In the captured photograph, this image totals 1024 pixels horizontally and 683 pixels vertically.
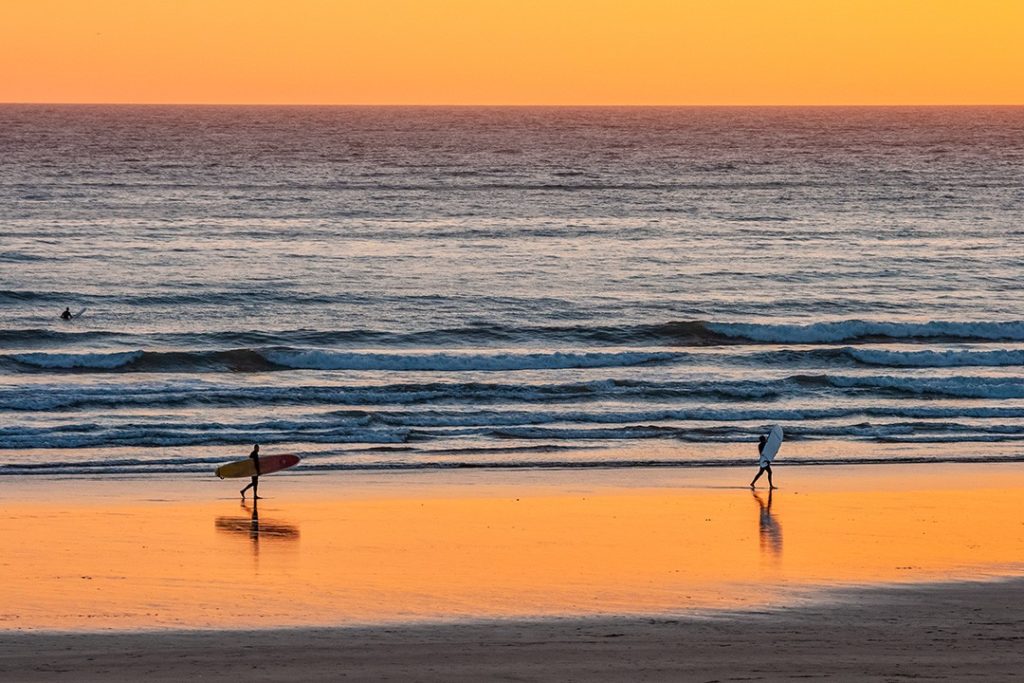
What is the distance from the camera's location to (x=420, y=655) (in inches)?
458

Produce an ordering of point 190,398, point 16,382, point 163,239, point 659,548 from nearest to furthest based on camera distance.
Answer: point 659,548, point 190,398, point 16,382, point 163,239

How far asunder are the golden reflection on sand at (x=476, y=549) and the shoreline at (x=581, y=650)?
554mm

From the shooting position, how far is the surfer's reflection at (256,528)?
16266mm

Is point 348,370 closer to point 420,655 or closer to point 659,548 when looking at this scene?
point 659,548

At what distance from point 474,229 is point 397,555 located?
40.8 m

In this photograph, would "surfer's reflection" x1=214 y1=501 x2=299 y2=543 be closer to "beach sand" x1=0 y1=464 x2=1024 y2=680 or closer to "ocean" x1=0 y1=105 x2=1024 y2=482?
"beach sand" x1=0 y1=464 x2=1024 y2=680

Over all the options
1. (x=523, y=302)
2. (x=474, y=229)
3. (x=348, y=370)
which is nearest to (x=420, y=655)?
(x=348, y=370)

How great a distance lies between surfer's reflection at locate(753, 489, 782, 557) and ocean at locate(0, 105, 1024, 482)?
3624mm

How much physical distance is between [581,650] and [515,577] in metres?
2.67

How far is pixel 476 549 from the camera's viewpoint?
15.6m

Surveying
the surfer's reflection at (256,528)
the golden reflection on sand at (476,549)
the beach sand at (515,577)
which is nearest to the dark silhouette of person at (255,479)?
the golden reflection on sand at (476,549)

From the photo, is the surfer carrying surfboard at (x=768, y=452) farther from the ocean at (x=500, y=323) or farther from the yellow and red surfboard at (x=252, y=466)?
the yellow and red surfboard at (x=252, y=466)

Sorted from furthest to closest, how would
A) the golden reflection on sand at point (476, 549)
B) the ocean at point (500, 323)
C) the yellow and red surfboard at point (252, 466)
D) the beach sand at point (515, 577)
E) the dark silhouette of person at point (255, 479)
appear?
the ocean at point (500, 323) < the yellow and red surfboard at point (252, 466) < the dark silhouette of person at point (255, 479) < the golden reflection on sand at point (476, 549) < the beach sand at point (515, 577)

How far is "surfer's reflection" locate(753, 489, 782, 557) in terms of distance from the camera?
1580cm
